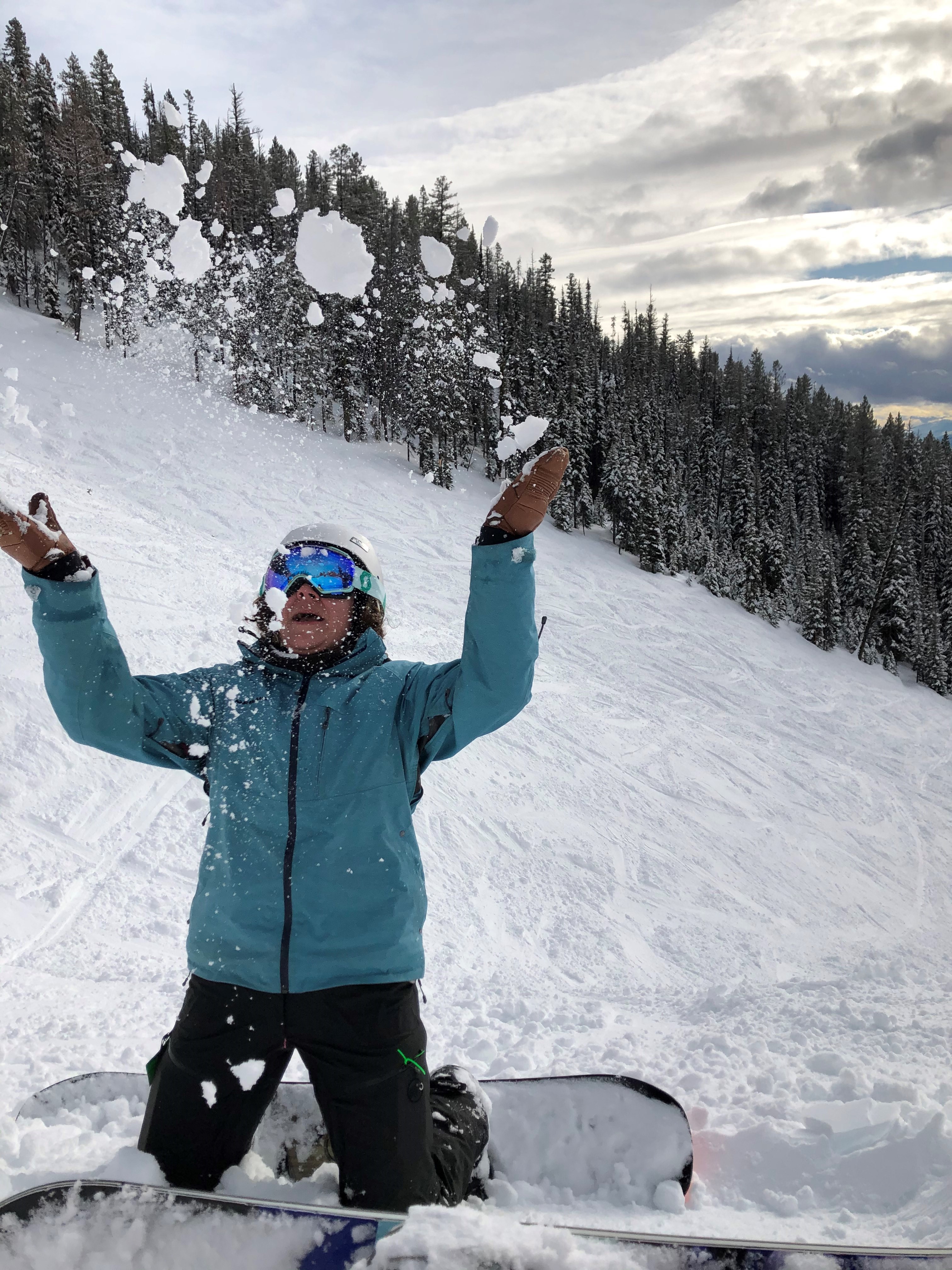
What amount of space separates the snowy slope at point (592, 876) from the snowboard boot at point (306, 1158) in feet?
2.10

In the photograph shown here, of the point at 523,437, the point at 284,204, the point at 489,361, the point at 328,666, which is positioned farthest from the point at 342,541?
the point at 284,204

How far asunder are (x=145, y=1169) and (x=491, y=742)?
24.6 feet

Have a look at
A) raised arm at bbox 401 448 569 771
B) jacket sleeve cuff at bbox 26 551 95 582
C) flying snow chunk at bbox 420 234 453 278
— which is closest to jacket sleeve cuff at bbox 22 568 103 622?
jacket sleeve cuff at bbox 26 551 95 582

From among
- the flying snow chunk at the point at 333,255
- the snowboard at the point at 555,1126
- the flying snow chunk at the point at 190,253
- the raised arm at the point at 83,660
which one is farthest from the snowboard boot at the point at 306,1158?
the flying snow chunk at the point at 190,253

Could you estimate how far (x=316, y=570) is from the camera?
2.39m

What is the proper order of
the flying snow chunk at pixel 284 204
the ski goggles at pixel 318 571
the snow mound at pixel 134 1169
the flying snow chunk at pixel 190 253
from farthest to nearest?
1. the flying snow chunk at pixel 284 204
2. the flying snow chunk at pixel 190 253
3. the ski goggles at pixel 318 571
4. the snow mound at pixel 134 1169

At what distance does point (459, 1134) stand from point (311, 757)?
1.33 metres

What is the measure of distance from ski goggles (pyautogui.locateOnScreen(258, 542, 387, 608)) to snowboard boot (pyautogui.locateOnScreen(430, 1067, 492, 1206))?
159 centimetres

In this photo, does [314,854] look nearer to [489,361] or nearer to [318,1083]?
[318,1083]

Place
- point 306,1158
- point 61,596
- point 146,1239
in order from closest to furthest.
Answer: point 146,1239 < point 61,596 < point 306,1158

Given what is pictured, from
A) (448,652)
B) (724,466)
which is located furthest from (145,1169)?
(724,466)

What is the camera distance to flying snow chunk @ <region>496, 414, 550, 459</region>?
267 centimetres

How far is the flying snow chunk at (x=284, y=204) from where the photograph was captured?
41719 millimetres

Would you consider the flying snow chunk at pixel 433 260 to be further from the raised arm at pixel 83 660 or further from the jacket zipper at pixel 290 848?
the jacket zipper at pixel 290 848
